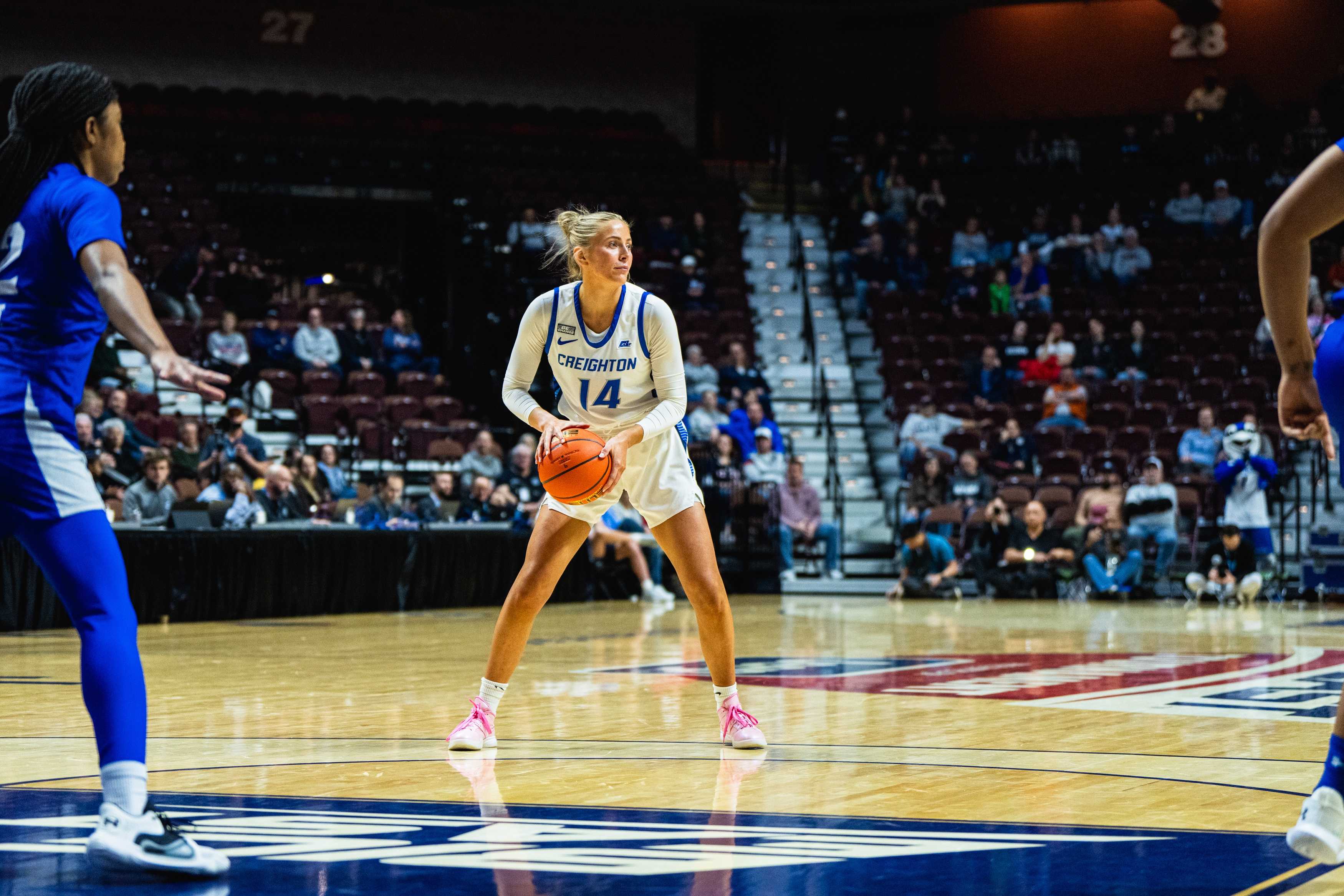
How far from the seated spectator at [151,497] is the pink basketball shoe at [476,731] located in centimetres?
763

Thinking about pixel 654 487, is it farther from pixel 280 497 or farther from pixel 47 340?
pixel 280 497

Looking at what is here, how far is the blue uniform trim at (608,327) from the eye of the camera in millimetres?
5152

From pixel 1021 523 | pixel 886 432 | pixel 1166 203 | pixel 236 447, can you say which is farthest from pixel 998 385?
pixel 236 447

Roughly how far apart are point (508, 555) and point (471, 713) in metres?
9.46

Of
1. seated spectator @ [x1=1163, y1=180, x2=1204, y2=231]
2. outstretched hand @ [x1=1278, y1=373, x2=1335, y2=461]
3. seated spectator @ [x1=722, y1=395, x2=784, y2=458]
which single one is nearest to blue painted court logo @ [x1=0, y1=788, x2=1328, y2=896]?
outstretched hand @ [x1=1278, y1=373, x2=1335, y2=461]

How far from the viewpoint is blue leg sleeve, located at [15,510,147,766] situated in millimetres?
3102

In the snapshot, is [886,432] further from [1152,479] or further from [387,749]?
[387,749]

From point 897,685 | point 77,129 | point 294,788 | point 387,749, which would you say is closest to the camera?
point 77,129

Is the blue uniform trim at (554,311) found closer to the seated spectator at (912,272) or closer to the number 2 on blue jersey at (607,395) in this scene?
the number 2 on blue jersey at (607,395)

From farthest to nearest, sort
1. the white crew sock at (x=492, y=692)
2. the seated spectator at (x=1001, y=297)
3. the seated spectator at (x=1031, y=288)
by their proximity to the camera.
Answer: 1. the seated spectator at (x=1001, y=297)
2. the seated spectator at (x=1031, y=288)
3. the white crew sock at (x=492, y=692)

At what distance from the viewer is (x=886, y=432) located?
64.0 feet

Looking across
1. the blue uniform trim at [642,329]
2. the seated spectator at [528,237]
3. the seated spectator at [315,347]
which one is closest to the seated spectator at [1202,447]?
the seated spectator at [528,237]

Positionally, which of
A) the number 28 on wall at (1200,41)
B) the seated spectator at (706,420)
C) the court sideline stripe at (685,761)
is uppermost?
the number 28 on wall at (1200,41)

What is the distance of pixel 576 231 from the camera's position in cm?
514
